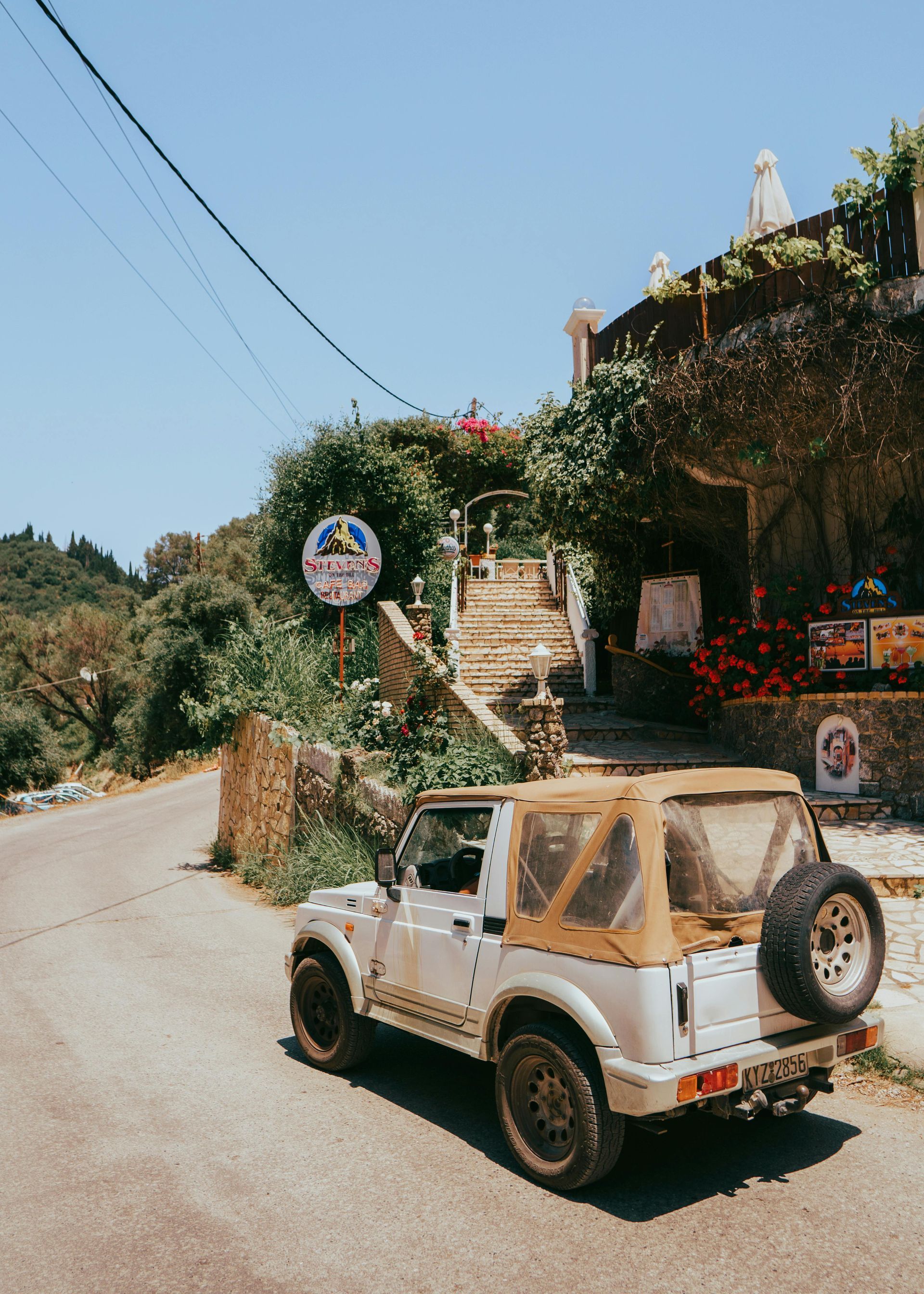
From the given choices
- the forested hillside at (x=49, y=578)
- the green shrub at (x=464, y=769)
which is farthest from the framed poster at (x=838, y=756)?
the forested hillside at (x=49, y=578)

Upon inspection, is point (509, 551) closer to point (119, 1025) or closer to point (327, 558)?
point (327, 558)

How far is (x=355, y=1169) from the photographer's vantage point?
164 inches

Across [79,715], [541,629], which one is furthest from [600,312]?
[79,715]

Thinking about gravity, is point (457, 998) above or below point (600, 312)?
below

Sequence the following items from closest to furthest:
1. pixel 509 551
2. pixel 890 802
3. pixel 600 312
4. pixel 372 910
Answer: pixel 372 910 < pixel 890 802 < pixel 600 312 < pixel 509 551

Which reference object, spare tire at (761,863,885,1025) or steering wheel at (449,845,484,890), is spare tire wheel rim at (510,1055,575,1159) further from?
steering wheel at (449,845,484,890)

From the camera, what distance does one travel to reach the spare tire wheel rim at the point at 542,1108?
3.83m

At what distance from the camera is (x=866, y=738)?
A: 34.1ft

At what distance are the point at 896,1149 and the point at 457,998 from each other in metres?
2.09

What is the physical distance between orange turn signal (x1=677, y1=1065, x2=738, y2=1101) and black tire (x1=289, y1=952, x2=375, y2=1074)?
2.34m

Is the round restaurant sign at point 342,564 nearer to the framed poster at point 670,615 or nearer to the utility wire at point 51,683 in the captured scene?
the framed poster at point 670,615

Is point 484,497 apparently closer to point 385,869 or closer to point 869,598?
Answer: point 869,598

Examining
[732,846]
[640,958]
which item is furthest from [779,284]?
[640,958]

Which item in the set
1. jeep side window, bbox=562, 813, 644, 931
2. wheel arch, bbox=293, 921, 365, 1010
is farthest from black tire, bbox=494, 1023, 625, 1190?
wheel arch, bbox=293, 921, 365, 1010
